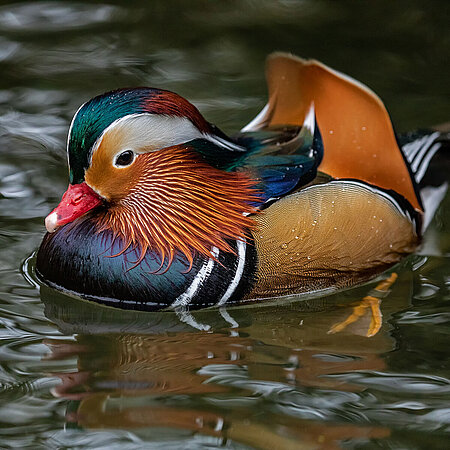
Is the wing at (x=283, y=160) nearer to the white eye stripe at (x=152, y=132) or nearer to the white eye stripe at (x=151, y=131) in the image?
the white eye stripe at (x=152, y=132)

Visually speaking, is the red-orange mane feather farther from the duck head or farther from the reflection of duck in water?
the reflection of duck in water

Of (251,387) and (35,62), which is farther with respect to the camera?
(35,62)

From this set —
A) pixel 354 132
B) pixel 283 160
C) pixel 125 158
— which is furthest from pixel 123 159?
pixel 354 132

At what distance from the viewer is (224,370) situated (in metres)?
3.96

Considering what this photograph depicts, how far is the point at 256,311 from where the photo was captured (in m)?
4.49

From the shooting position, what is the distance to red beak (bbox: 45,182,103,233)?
4.26 m

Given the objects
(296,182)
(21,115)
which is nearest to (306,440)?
(296,182)

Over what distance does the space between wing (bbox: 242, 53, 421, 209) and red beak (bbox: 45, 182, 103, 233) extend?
1.13 m

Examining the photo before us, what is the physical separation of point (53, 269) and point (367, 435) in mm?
1758

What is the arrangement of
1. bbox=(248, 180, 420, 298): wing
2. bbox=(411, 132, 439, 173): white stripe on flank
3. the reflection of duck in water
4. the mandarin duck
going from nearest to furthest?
the reflection of duck in water < the mandarin duck < bbox=(248, 180, 420, 298): wing < bbox=(411, 132, 439, 173): white stripe on flank

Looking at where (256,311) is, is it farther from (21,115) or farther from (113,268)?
(21,115)

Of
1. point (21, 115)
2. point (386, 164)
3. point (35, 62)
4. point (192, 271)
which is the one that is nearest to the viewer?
point (192, 271)

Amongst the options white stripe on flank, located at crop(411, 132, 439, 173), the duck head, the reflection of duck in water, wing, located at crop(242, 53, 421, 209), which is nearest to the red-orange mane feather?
the duck head

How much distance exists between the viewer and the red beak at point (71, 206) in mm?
4262
